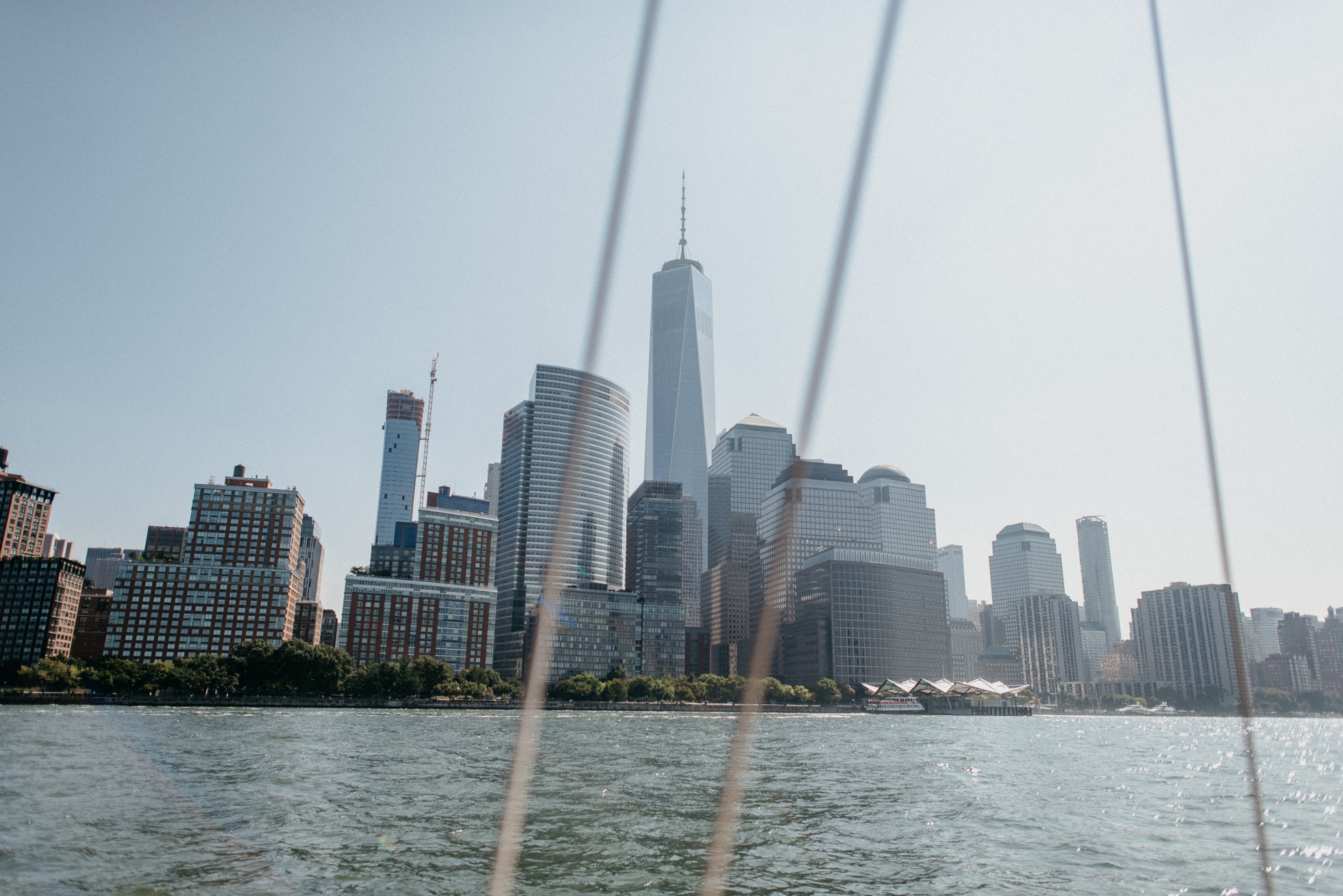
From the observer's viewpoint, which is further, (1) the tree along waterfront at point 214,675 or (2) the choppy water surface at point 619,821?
(1) the tree along waterfront at point 214,675

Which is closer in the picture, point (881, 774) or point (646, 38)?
point (646, 38)

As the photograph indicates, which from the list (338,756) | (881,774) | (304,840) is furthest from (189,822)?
(881,774)

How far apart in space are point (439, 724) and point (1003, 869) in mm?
114504

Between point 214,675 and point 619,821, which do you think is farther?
Answer: point 214,675

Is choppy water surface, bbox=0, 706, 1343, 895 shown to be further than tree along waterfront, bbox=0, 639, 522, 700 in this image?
No

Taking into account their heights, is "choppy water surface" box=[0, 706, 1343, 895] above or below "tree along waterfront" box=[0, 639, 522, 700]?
below

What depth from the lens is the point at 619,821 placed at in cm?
4128

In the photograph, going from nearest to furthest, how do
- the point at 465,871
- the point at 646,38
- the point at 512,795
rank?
the point at 465,871
the point at 646,38
the point at 512,795

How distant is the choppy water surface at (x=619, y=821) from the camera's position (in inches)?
1198

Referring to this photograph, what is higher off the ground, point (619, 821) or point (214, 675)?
point (214, 675)

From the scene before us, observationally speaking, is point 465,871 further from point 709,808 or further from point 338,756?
point 338,756

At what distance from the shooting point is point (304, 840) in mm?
35250

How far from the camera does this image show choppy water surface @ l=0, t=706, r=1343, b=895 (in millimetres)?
30422

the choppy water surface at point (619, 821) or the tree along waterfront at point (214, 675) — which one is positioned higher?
the tree along waterfront at point (214, 675)
